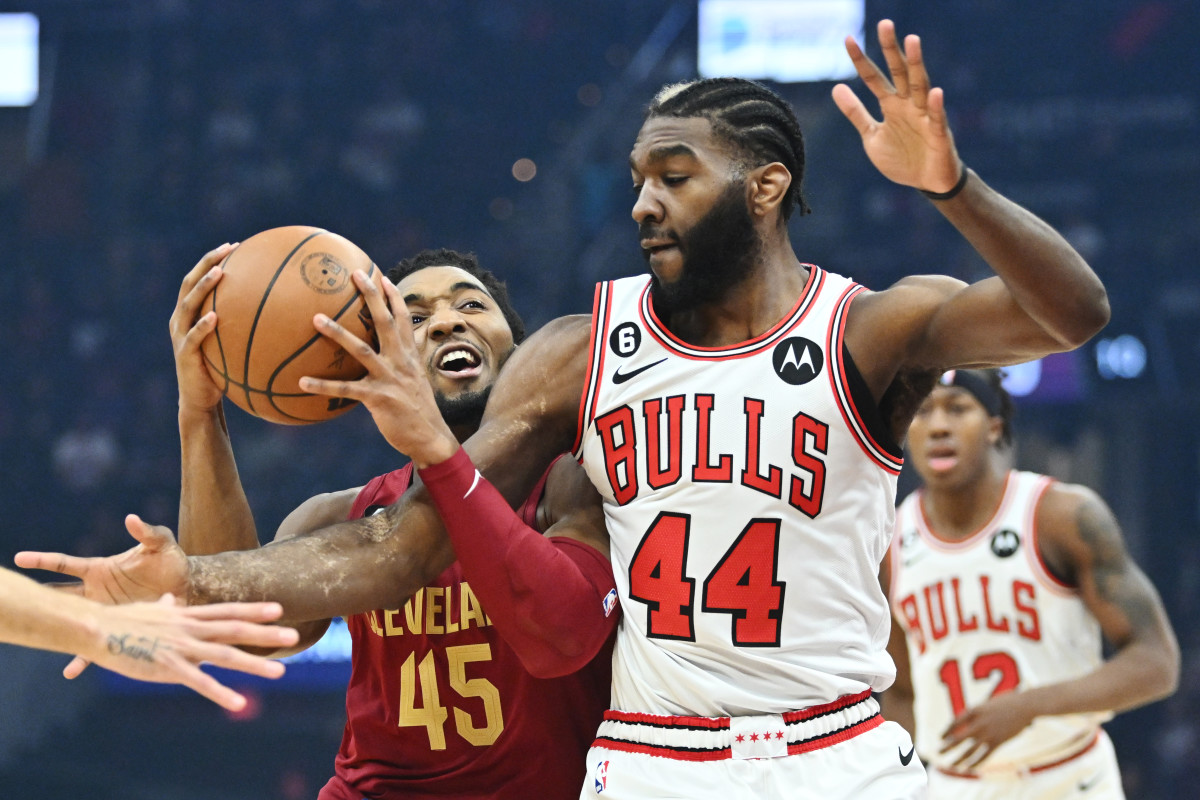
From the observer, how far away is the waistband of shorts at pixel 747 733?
274 cm

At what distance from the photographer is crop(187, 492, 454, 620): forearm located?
9.01 feet

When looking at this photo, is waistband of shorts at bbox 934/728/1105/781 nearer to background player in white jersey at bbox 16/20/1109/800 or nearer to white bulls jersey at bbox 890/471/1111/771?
white bulls jersey at bbox 890/471/1111/771

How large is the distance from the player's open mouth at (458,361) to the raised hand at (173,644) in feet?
4.51

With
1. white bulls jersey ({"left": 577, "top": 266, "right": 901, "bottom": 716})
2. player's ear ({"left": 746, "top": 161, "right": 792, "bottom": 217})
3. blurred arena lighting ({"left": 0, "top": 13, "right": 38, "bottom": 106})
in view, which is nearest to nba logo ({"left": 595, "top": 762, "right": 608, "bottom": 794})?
white bulls jersey ({"left": 577, "top": 266, "right": 901, "bottom": 716})

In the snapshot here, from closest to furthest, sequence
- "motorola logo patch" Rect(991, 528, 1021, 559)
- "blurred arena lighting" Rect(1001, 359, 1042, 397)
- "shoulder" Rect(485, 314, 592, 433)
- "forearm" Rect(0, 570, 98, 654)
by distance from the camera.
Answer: "forearm" Rect(0, 570, 98, 654) → "shoulder" Rect(485, 314, 592, 433) → "motorola logo patch" Rect(991, 528, 1021, 559) → "blurred arena lighting" Rect(1001, 359, 1042, 397)

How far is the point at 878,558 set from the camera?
2.96m

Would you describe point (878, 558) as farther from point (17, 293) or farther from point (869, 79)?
point (17, 293)

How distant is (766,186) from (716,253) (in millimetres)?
225

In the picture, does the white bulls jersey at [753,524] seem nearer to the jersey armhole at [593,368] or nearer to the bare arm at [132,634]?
the jersey armhole at [593,368]

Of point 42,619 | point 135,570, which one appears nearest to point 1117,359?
point 135,570

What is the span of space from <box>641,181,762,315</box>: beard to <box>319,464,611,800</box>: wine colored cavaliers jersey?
758 millimetres

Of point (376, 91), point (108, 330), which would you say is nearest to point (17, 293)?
point (108, 330)

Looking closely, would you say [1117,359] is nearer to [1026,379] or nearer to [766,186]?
[1026,379]

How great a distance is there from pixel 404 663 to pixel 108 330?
9.97 m
